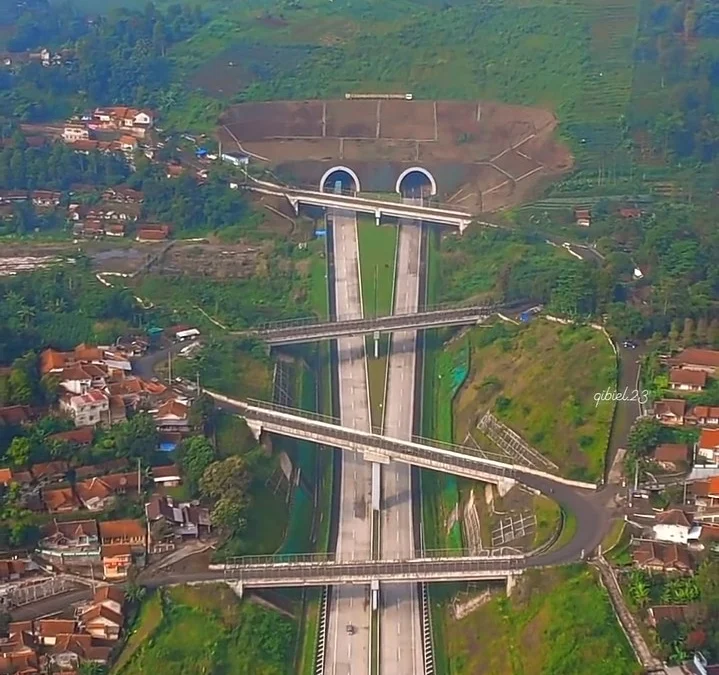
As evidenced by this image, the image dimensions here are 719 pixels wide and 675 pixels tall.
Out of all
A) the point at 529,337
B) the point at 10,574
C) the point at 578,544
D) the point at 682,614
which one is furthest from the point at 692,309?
the point at 10,574

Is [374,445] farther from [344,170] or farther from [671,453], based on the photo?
[344,170]

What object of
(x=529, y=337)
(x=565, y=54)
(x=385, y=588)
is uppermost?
(x=565, y=54)

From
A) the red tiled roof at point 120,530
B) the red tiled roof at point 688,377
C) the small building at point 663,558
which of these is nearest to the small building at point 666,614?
the small building at point 663,558

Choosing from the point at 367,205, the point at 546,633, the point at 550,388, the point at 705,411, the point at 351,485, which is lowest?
the point at 351,485

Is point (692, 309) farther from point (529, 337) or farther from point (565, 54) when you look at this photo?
point (565, 54)

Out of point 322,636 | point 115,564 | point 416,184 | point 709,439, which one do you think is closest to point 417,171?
point 416,184

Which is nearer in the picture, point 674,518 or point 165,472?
point 674,518
